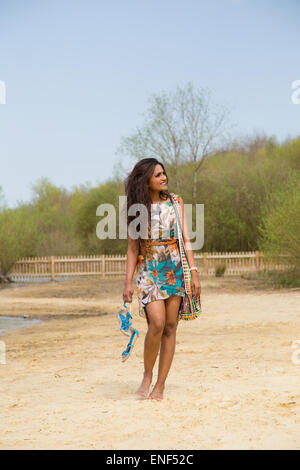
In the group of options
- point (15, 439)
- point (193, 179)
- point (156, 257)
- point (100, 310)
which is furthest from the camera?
point (193, 179)

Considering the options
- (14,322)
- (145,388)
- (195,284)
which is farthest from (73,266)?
(195,284)

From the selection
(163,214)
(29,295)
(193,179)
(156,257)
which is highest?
(193,179)

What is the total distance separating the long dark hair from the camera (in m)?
5.22

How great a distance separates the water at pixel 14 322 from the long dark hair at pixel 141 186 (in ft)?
25.8

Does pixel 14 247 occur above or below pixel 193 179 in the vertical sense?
below

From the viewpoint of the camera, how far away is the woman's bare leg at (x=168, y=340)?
16.8 ft

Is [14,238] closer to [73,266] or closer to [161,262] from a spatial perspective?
[73,266]

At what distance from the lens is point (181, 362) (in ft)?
23.8

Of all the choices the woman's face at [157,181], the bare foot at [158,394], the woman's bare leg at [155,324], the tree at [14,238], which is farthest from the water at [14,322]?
the tree at [14,238]

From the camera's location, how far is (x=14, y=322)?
1427 cm

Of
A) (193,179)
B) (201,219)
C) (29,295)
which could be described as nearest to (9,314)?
(29,295)

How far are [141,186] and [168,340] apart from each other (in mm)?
1258
